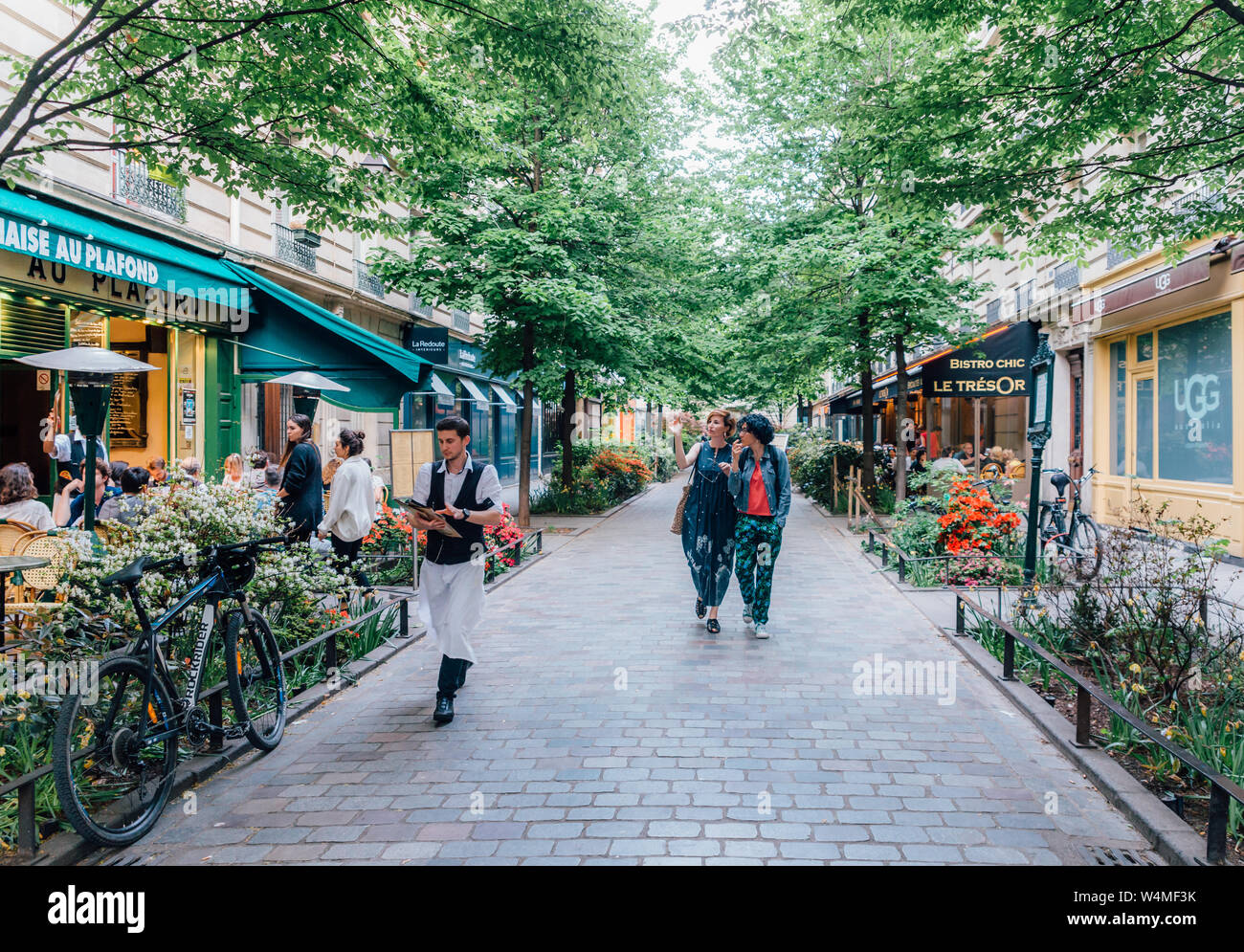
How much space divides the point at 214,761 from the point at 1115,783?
463 centimetres

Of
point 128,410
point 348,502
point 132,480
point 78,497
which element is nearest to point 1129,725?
point 348,502

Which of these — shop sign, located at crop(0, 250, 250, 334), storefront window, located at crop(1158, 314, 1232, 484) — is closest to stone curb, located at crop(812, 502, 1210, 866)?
storefront window, located at crop(1158, 314, 1232, 484)

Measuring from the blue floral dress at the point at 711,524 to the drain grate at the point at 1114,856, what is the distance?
14.3 ft

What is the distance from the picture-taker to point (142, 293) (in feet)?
38.8

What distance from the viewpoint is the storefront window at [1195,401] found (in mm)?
13039

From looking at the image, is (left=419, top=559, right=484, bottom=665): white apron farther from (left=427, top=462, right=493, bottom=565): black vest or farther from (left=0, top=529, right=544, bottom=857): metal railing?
(left=0, top=529, right=544, bottom=857): metal railing

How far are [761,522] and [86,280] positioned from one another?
9.04 meters

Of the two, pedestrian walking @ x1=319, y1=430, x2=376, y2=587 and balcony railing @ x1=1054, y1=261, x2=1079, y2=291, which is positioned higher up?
balcony railing @ x1=1054, y1=261, x2=1079, y2=291

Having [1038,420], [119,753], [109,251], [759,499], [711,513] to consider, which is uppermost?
[109,251]

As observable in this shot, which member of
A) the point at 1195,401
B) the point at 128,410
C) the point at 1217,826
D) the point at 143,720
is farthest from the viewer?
the point at 1195,401

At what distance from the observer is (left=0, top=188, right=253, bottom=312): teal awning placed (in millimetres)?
9078

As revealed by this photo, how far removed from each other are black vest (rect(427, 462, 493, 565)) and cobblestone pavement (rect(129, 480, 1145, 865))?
1.03 meters

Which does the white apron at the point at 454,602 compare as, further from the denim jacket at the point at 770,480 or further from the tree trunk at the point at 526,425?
the tree trunk at the point at 526,425

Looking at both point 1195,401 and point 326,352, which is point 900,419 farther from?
point 326,352
